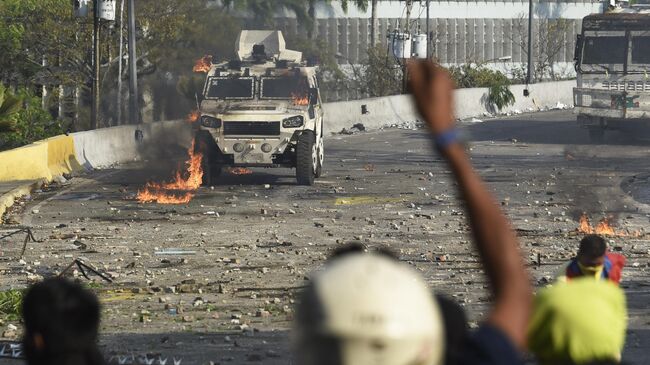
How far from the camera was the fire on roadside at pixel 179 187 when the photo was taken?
23.9 m

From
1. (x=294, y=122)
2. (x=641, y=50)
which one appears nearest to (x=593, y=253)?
(x=294, y=122)

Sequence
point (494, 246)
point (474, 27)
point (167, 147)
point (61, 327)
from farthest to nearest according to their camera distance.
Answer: point (474, 27)
point (167, 147)
point (61, 327)
point (494, 246)

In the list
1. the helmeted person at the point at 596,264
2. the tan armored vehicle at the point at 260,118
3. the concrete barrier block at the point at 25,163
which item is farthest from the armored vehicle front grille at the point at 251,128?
the helmeted person at the point at 596,264

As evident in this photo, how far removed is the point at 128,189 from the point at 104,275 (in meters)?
10.2

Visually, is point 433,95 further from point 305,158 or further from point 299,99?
point 299,99

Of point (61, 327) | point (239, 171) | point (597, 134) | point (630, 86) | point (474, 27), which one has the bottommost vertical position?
point (239, 171)

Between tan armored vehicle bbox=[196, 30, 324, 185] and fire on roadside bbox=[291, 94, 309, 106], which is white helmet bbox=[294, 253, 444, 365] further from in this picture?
fire on roadside bbox=[291, 94, 309, 106]

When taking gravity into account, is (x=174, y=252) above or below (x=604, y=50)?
below

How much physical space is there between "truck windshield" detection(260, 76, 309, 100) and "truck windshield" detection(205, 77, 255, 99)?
223 millimetres

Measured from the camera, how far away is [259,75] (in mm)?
25984

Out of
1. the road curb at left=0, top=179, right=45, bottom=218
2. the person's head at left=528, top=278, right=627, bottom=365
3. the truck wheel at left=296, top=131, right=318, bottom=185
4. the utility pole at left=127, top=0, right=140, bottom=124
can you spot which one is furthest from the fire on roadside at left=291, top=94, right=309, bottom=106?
the person's head at left=528, top=278, right=627, bottom=365

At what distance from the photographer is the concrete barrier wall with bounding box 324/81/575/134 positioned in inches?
1684

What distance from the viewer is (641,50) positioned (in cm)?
3397

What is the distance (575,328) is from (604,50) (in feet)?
104
